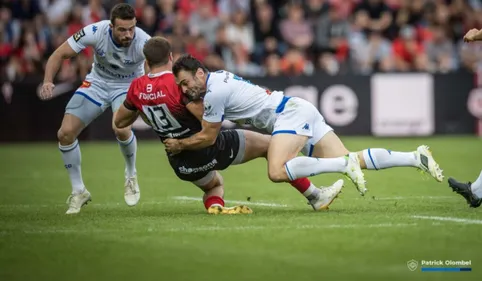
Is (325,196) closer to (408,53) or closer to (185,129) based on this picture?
(185,129)

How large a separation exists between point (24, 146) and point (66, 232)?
13.5 m

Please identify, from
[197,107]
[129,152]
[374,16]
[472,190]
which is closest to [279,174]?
[197,107]

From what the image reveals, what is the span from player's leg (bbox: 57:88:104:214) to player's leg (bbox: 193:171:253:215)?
1.39m

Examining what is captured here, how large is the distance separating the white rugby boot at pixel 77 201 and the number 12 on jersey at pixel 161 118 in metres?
1.41

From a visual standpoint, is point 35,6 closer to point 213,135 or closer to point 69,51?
point 69,51

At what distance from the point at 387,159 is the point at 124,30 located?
3.37 metres

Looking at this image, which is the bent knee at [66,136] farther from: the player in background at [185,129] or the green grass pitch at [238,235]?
the player in background at [185,129]

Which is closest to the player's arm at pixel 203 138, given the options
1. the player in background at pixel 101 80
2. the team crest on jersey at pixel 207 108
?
the team crest on jersey at pixel 207 108

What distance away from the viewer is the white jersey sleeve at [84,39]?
11.3 metres

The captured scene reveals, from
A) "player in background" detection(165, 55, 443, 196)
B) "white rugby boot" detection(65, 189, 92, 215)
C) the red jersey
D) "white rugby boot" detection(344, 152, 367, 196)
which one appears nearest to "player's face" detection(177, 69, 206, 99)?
"player in background" detection(165, 55, 443, 196)

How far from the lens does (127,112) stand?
10.1m

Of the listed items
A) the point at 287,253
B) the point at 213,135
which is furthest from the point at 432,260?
the point at 213,135

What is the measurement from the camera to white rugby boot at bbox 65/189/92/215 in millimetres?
10609
